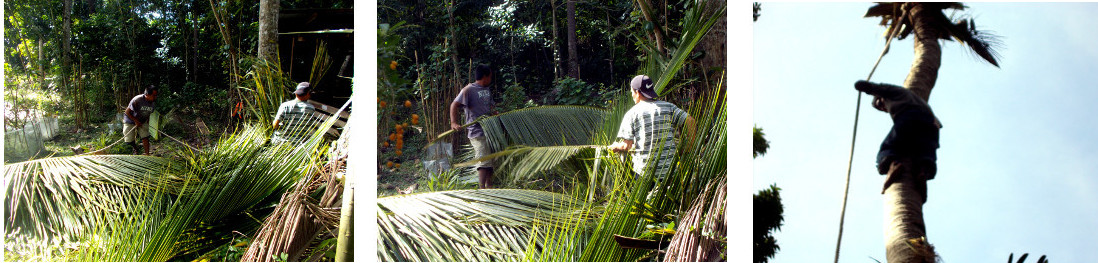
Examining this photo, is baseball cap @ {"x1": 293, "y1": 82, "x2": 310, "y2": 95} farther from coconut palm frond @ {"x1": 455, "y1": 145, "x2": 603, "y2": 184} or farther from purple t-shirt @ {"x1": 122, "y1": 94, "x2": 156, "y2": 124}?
coconut palm frond @ {"x1": 455, "y1": 145, "x2": 603, "y2": 184}

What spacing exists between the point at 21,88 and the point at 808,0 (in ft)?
9.67

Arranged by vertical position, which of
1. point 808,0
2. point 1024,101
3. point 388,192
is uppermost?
point 808,0

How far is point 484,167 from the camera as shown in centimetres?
261

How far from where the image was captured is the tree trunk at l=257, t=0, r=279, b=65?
268 cm

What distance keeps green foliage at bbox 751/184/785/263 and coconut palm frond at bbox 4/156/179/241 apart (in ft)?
6.99

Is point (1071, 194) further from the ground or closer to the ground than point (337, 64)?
closer to the ground

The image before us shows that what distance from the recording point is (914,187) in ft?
8.21

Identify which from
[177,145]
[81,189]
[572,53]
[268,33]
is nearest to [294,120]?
[268,33]

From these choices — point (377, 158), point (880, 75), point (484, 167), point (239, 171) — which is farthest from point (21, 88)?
point (880, 75)

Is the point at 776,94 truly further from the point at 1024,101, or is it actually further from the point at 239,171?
the point at 239,171

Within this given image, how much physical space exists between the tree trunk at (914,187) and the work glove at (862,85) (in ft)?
0.38

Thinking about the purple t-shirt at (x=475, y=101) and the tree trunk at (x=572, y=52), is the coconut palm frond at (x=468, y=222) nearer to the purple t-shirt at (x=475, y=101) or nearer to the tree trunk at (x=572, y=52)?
the purple t-shirt at (x=475, y=101)

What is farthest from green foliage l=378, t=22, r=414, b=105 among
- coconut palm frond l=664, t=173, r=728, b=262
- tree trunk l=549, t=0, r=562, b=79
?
coconut palm frond l=664, t=173, r=728, b=262

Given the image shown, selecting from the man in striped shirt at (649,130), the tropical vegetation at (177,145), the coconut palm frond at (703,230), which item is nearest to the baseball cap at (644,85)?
the man in striped shirt at (649,130)
